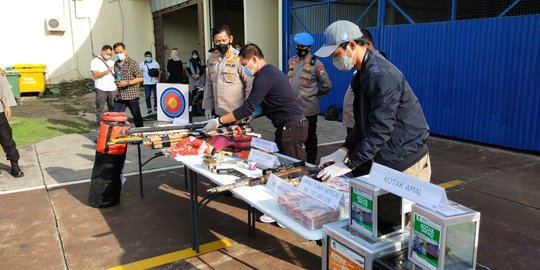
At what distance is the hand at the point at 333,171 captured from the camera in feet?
7.77

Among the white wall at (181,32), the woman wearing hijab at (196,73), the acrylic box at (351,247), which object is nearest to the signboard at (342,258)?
the acrylic box at (351,247)

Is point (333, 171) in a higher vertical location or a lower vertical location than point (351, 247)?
higher

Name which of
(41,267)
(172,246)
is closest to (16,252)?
(41,267)

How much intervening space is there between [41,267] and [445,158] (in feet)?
18.0

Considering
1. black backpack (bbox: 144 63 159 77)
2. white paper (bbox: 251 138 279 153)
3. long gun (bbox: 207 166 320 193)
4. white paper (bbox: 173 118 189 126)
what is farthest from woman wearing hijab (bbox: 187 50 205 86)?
long gun (bbox: 207 166 320 193)

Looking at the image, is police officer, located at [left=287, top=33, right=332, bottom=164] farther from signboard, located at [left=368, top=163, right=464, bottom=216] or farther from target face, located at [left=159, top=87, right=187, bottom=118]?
signboard, located at [left=368, top=163, right=464, bottom=216]

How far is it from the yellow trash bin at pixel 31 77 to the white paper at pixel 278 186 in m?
16.6

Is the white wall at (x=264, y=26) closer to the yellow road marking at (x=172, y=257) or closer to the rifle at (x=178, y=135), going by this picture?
the rifle at (x=178, y=135)

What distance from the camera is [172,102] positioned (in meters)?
5.20

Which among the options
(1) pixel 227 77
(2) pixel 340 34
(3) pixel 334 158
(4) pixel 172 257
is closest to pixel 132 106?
(1) pixel 227 77

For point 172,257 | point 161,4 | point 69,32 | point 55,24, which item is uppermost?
point 161,4

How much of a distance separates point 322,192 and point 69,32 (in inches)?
739

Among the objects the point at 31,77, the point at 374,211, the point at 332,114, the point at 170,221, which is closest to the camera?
the point at 374,211

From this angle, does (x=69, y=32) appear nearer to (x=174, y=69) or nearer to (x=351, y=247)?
(x=174, y=69)
